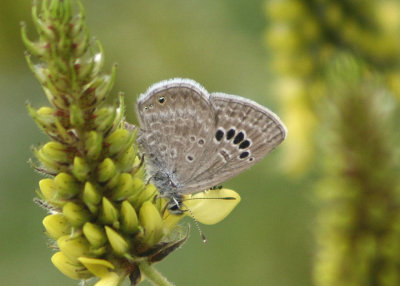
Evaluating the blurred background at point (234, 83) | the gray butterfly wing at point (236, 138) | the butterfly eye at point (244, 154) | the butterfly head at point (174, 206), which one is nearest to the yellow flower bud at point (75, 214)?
the butterfly head at point (174, 206)

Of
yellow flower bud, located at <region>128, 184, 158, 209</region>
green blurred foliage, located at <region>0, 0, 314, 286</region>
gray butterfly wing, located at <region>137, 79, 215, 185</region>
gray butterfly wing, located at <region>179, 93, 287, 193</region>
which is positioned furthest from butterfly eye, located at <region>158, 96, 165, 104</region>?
green blurred foliage, located at <region>0, 0, 314, 286</region>

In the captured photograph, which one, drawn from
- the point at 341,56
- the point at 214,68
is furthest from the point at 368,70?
the point at 214,68

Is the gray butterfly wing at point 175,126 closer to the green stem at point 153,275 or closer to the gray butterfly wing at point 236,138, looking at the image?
the gray butterfly wing at point 236,138

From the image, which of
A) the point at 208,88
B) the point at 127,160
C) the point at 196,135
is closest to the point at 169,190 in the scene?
the point at 196,135

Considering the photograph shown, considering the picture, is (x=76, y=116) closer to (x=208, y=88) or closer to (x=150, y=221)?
(x=150, y=221)

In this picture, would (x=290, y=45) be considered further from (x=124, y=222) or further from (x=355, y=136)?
(x=124, y=222)
